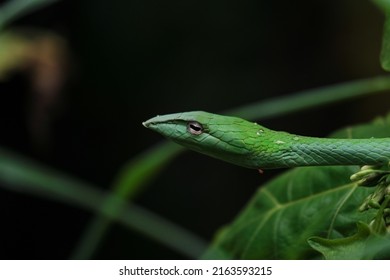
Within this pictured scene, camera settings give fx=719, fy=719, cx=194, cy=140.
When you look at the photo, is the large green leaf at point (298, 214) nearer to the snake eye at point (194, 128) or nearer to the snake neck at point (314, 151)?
the snake neck at point (314, 151)

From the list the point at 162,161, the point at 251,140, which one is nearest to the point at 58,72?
the point at 162,161

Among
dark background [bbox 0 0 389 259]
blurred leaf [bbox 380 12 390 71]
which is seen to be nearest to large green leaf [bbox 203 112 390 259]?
blurred leaf [bbox 380 12 390 71]

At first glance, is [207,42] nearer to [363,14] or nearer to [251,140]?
[363,14]

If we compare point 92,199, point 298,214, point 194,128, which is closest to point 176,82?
point 92,199

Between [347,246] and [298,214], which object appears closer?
[347,246]

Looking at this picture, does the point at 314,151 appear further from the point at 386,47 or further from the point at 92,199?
the point at 92,199

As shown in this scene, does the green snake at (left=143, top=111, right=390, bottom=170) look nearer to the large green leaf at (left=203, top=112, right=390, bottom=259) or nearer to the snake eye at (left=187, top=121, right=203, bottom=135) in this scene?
the snake eye at (left=187, top=121, right=203, bottom=135)
